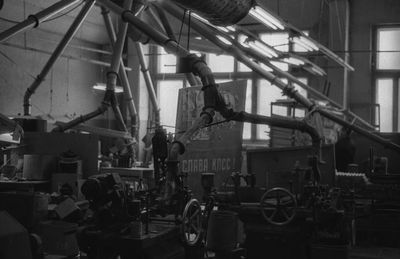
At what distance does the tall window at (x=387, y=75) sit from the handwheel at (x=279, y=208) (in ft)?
28.6

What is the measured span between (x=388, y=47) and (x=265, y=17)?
709 centimetres

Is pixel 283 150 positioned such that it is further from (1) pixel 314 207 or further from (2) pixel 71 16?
(2) pixel 71 16

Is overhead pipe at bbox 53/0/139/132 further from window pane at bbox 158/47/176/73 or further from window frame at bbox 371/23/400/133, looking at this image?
window frame at bbox 371/23/400/133

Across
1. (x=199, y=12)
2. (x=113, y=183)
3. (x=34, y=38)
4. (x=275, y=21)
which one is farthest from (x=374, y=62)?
(x=113, y=183)

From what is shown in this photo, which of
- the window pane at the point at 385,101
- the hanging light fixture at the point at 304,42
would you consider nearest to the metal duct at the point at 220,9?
the hanging light fixture at the point at 304,42

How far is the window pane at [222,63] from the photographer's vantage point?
14633mm

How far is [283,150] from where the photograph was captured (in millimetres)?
6559

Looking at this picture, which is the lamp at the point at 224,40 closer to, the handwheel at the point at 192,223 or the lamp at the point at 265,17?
the lamp at the point at 265,17

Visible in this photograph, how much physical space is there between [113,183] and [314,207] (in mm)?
1960

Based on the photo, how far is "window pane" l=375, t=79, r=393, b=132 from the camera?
12.9 m

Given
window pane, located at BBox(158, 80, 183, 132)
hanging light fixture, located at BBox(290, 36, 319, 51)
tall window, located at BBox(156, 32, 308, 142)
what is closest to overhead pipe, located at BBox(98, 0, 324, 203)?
hanging light fixture, located at BBox(290, 36, 319, 51)

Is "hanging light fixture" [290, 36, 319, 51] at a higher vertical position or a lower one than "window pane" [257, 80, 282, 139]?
higher

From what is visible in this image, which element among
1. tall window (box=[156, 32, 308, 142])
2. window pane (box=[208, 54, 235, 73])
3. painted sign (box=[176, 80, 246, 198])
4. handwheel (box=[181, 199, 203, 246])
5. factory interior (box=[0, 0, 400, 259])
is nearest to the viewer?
handwheel (box=[181, 199, 203, 246])

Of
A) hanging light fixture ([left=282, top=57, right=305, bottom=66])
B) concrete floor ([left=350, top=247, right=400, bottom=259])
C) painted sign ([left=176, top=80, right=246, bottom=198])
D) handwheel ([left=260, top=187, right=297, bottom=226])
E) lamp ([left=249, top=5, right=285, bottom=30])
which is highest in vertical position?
hanging light fixture ([left=282, top=57, right=305, bottom=66])
